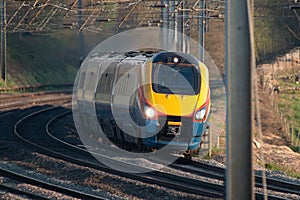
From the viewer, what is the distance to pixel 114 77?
61.1 feet

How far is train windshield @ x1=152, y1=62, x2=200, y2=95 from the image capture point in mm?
16500

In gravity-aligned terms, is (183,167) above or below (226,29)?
below

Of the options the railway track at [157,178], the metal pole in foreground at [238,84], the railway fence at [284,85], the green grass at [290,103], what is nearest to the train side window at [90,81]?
the railway track at [157,178]

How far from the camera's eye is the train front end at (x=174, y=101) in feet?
53.2

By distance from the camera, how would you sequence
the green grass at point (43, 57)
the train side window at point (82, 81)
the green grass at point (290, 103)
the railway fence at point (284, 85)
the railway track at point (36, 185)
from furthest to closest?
1. the green grass at point (43, 57)
2. the green grass at point (290, 103)
3. the railway fence at point (284, 85)
4. the train side window at point (82, 81)
5. the railway track at point (36, 185)

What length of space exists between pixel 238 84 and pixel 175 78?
30.1ft

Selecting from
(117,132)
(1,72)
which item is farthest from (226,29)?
(1,72)

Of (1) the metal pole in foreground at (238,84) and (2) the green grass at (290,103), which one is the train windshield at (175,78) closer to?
(1) the metal pole in foreground at (238,84)

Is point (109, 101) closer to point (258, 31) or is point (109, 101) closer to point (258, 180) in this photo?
point (258, 180)

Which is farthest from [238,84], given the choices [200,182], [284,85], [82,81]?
[284,85]

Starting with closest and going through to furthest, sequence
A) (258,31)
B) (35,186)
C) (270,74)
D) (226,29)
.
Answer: (226,29), (35,186), (270,74), (258,31)

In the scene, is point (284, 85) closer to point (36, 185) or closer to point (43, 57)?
point (43, 57)

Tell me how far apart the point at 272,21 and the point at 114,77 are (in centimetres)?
3411

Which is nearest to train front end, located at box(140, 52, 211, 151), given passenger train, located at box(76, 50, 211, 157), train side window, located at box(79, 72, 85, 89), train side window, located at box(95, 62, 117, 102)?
passenger train, located at box(76, 50, 211, 157)
